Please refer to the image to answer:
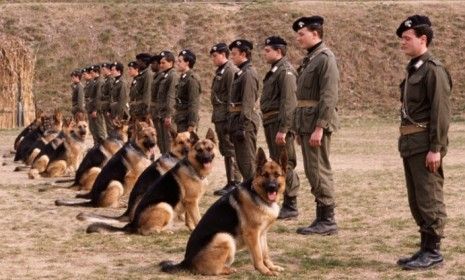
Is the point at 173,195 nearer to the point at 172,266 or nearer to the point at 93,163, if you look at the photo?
the point at 172,266

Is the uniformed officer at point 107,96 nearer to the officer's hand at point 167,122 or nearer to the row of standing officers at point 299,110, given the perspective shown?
the row of standing officers at point 299,110

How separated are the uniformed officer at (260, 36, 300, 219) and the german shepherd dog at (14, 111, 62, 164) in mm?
7693

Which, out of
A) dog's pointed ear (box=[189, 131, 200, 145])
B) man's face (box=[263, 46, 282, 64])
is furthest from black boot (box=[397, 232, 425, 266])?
man's face (box=[263, 46, 282, 64])

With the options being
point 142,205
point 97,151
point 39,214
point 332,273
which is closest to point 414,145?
point 332,273

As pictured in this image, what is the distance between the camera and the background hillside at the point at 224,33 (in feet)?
115

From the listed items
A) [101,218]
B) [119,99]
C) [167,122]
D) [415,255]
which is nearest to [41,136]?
[119,99]

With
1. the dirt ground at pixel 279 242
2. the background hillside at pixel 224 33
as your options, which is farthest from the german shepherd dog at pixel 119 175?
the background hillside at pixel 224 33

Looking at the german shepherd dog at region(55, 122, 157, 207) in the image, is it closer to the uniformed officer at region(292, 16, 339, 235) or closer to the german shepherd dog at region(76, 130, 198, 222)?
the german shepherd dog at region(76, 130, 198, 222)

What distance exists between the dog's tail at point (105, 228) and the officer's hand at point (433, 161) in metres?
3.39

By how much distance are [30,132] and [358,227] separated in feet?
33.0

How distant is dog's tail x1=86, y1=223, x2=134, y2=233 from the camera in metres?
7.93

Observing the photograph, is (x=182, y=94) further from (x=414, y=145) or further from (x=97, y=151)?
(x=414, y=145)

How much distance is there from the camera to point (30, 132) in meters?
16.4

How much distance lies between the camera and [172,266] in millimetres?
6230
